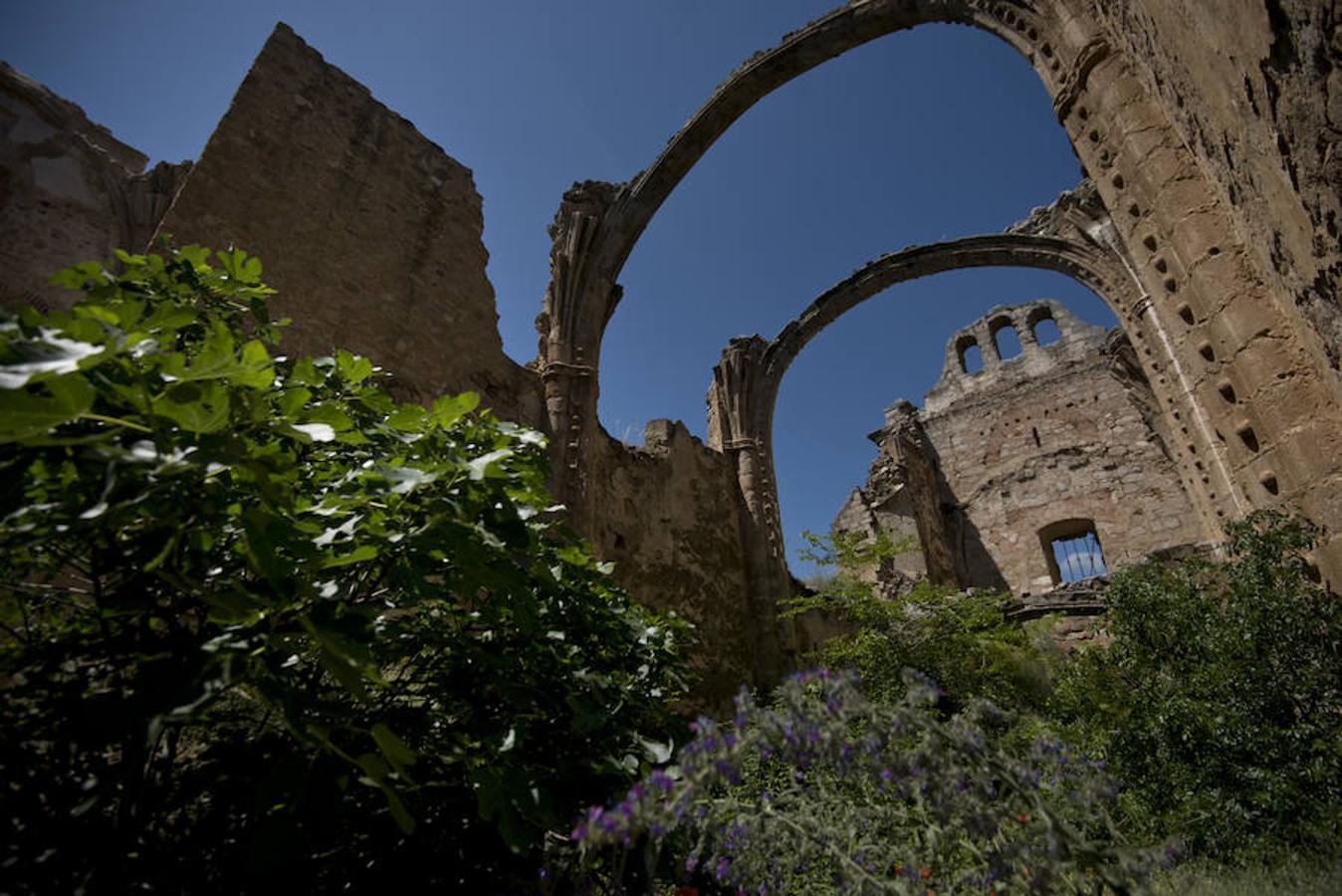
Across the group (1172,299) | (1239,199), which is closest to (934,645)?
(1172,299)

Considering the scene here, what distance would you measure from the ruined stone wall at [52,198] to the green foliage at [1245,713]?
739 centimetres

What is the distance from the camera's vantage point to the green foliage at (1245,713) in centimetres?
341

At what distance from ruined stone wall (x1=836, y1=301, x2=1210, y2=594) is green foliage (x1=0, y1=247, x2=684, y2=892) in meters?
14.2

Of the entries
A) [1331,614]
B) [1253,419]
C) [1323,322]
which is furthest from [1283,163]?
[1331,614]

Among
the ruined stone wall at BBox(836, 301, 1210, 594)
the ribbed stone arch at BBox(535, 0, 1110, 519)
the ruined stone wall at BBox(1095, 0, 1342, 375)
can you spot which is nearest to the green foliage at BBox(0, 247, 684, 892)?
the ruined stone wall at BBox(1095, 0, 1342, 375)

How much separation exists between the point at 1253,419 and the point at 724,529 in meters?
6.48

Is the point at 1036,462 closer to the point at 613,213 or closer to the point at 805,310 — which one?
the point at 805,310

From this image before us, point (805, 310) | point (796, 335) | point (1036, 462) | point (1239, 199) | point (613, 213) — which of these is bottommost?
point (1239, 199)

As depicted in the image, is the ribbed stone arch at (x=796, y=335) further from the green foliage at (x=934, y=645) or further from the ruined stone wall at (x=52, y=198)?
the ruined stone wall at (x=52, y=198)

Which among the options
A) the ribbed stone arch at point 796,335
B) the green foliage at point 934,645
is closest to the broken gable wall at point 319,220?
the green foliage at point 934,645

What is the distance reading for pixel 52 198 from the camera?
458 cm

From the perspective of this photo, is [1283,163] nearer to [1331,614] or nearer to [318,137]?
[1331,614]

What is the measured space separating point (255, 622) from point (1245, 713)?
5.19 meters

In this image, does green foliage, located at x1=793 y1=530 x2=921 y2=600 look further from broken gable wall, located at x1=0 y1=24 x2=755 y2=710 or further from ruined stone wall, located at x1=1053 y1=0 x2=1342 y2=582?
ruined stone wall, located at x1=1053 y1=0 x2=1342 y2=582
